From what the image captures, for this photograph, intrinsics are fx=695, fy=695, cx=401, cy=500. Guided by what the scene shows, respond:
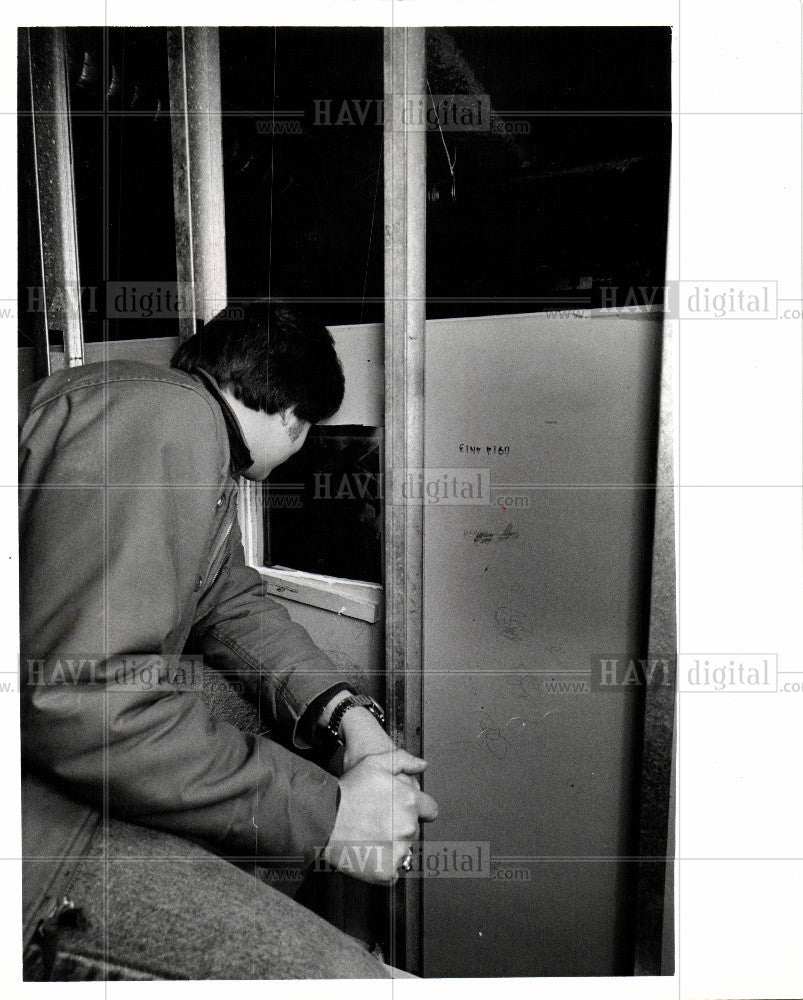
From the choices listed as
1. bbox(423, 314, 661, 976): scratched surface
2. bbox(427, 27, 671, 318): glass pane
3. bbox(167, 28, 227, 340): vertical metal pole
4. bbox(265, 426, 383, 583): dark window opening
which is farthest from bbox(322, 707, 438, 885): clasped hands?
bbox(167, 28, 227, 340): vertical metal pole

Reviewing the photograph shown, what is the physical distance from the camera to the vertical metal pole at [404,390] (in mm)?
1164

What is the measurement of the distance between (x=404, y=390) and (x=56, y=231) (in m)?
1.01

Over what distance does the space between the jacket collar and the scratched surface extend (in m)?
0.32

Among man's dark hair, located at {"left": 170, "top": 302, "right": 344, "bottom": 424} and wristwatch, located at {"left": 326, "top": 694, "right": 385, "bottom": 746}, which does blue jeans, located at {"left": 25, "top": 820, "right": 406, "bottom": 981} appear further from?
man's dark hair, located at {"left": 170, "top": 302, "right": 344, "bottom": 424}

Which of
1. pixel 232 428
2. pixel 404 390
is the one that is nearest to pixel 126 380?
pixel 232 428

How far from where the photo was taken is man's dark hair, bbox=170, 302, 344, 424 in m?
1.17

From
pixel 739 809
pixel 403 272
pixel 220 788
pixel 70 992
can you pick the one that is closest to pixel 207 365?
pixel 403 272

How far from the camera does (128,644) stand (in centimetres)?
85

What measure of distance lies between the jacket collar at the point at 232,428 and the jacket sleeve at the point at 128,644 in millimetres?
203

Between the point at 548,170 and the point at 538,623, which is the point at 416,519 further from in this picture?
the point at 548,170

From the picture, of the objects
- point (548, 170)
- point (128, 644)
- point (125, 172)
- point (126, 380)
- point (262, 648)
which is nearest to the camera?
point (128, 644)

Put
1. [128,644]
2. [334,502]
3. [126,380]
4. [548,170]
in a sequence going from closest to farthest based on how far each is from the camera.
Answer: [128,644], [126,380], [548,170], [334,502]

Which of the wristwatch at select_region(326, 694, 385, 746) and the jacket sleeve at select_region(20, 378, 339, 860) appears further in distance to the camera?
the wristwatch at select_region(326, 694, 385, 746)

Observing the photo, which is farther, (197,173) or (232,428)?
(197,173)
